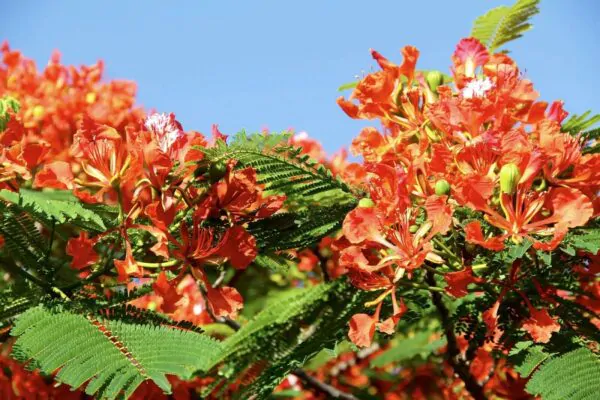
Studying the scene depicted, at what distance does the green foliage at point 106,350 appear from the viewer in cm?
136

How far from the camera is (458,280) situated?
165cm

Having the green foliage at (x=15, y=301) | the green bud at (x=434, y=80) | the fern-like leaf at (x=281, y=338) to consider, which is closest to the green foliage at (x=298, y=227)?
the fern-like leaf at (x=281, y=338)

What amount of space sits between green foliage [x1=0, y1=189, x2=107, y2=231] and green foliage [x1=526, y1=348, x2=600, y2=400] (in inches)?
Answer: 42.1

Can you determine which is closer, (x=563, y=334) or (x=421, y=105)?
(x=563, y=334)

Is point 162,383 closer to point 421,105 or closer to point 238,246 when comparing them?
point 238,246

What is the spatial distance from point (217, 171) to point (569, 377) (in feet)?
3.12

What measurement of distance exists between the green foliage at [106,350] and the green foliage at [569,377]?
73cm

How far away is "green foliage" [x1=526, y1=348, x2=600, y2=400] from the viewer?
4.97 ft

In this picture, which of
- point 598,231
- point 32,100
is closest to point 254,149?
point 598,231

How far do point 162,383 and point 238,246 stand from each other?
0.57 metres

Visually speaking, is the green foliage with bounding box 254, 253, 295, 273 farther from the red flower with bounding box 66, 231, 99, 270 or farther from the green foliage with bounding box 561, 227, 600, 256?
the green foliage with bounding box 561, 227, 600, 256

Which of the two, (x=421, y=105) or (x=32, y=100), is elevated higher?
(x=32, y=100)

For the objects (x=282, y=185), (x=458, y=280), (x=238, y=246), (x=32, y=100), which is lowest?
(x=458, y=280)

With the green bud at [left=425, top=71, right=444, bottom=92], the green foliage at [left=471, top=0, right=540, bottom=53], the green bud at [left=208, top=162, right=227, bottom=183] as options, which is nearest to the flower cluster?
the green bud at [left=208, top=162, right=227, bottom=183]
